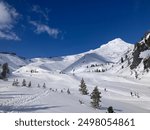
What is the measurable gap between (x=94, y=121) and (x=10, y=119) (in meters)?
4.91

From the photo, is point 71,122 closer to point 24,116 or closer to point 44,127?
point 44,127

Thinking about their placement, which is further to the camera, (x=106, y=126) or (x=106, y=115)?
(x=106, y=115)

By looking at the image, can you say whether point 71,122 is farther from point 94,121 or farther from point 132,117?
point 132,117

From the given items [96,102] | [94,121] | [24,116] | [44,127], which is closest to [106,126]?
[94,121]

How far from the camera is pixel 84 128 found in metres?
16.1

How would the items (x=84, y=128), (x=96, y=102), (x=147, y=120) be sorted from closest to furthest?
(x=84, y=128) → (x=147, y=120) → (x=96, y=102)

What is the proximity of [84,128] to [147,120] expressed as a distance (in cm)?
383

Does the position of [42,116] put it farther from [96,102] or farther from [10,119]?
[96,102]

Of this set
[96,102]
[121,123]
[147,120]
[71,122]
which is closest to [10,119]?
[71,122]

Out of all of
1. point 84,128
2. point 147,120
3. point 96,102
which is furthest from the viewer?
point 96,102

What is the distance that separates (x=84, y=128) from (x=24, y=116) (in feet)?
13.9

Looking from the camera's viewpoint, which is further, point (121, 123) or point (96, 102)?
point (96, 102)

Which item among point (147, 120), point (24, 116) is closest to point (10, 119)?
point (24, 116)

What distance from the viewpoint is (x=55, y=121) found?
1697cm
